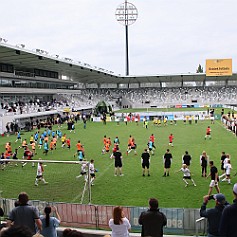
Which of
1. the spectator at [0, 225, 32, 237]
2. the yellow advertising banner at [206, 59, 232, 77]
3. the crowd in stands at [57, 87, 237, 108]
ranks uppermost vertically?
the yellow advertising banner at [206, 59, 232, 77]

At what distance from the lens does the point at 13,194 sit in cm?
1278

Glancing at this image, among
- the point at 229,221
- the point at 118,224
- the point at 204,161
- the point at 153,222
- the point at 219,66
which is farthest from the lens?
the point at 219,66

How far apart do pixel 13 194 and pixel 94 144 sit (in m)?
13.3

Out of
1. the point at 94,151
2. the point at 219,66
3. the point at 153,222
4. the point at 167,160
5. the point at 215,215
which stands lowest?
the point at 94,151

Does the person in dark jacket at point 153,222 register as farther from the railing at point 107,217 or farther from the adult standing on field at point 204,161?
the adult standing on field at point 204,161

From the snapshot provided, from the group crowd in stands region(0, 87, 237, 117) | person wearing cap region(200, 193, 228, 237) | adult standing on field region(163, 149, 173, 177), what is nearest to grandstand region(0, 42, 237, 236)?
crowd in stands region(0, 87, 237, 117)

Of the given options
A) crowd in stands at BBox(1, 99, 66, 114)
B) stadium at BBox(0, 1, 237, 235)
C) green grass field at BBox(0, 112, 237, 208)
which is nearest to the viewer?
stadium at BBox(0, 1, 237, 235)

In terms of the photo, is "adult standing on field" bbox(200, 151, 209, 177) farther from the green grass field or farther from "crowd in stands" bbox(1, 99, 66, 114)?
"crowd in stands" bbox(1, 99, 66, 114)

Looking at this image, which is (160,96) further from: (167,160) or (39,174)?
(39,174)

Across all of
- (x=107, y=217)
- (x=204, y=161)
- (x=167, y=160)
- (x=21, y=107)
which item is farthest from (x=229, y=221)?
(x=21, y=107)

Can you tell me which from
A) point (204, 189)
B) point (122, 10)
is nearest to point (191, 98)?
point (122, 10)

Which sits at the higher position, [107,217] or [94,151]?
[107,217]

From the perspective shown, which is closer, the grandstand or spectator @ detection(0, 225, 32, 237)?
spectator @ detection(0, 225, 32, 237)

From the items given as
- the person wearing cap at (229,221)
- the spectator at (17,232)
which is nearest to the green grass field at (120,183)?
the person wearing cap at (229,221)
